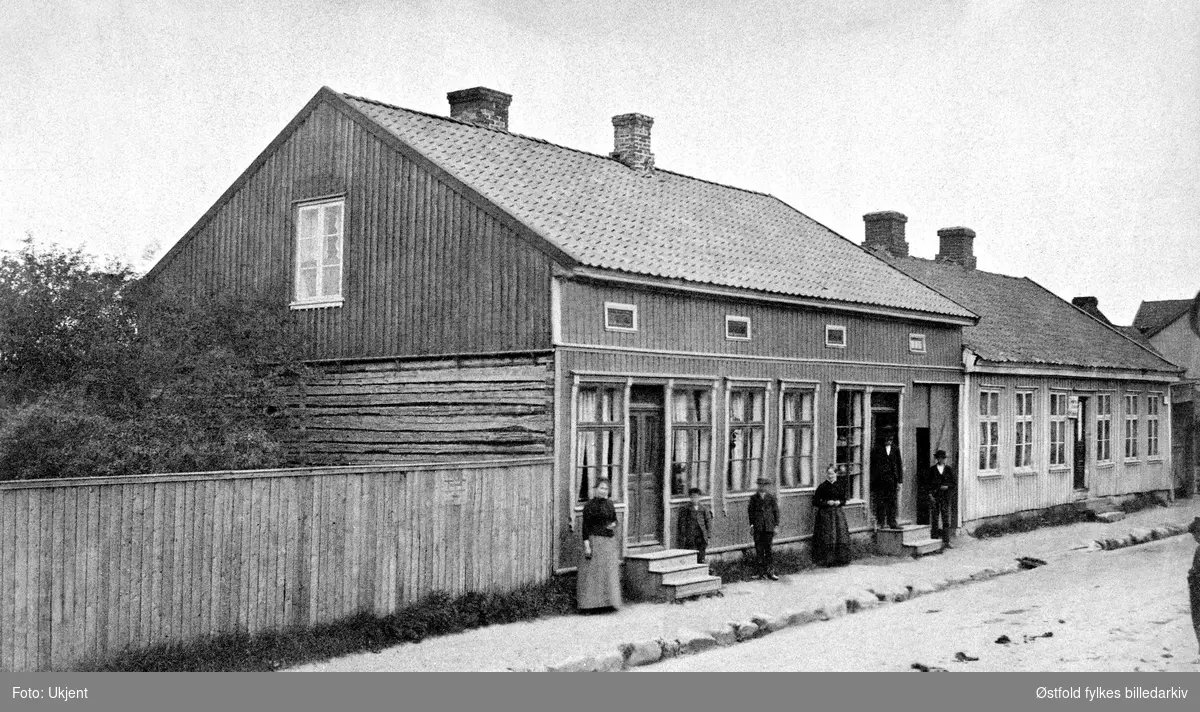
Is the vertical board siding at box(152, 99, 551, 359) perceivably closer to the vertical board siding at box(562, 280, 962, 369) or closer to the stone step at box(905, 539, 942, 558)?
the vertical board siding at box(562, 280, 962, 369)

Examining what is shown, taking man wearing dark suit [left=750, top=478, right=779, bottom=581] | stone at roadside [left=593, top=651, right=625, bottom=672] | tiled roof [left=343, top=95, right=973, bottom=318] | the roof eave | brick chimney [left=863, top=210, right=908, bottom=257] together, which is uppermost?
brick chimney [left=863, top=210, right=908, bottom=257]

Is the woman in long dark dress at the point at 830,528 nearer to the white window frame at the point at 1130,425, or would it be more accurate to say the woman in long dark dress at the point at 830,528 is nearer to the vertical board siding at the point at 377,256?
the vertical board siding at the point at 377,256

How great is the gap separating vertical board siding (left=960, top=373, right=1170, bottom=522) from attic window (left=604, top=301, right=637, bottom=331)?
32.6 ft

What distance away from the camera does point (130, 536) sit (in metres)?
9.98

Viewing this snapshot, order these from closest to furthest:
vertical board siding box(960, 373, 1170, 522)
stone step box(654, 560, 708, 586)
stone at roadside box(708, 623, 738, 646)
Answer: stone at roadside box(708, 623, 738, 646), stone step box(654, 560, 708, 586), vertical board siding box(960, 373, 1170, 522)

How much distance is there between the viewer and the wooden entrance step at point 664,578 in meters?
14.6

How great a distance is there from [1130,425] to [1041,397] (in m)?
5.20

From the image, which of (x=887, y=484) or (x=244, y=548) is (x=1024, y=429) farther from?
(x=244, y=548)

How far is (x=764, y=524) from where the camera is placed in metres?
16.7

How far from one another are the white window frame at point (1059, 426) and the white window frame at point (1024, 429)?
33.5 inches

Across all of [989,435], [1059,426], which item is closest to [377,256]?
[989,435]

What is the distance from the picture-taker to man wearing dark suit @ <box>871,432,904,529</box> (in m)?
20.4

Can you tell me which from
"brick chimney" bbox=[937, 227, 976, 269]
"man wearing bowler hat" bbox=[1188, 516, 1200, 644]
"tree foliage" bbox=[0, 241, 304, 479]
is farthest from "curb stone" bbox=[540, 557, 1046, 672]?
"brick chimney" bbox=[937, 227, 976, 269]

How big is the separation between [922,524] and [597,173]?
845 cm
